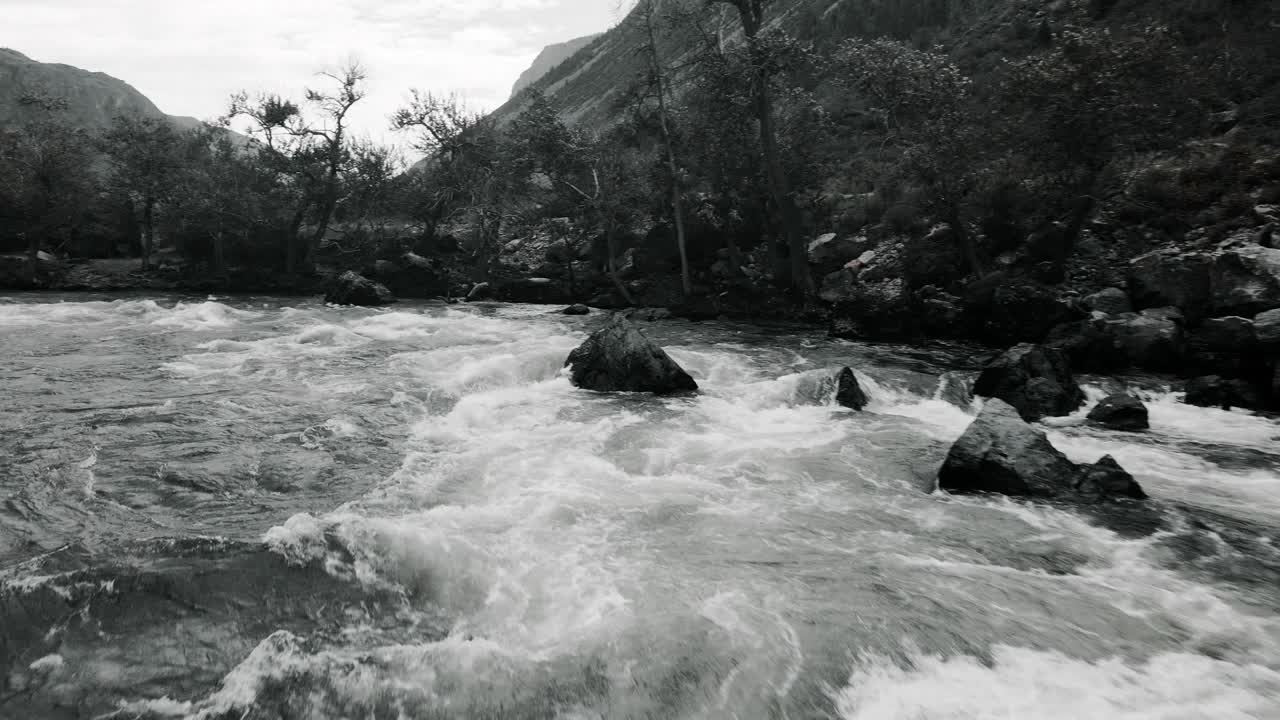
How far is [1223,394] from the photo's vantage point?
11.4 meters

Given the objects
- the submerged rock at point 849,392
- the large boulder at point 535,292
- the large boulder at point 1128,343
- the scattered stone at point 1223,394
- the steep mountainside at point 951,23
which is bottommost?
the large boulder at point 535,292

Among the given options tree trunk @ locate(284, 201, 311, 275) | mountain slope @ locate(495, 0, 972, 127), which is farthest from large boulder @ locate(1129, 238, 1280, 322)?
tree trunk @ locate(284, 201, 311, 275)

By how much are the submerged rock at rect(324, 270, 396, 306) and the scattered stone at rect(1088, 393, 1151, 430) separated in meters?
25.8

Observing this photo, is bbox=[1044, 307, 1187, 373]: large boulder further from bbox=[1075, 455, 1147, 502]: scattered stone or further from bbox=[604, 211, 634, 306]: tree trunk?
bbox=[604, 211, 634, 306]: tree trunk

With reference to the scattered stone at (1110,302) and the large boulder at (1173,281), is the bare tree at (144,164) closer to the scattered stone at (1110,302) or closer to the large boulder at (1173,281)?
the scattered stone at (1110,302)

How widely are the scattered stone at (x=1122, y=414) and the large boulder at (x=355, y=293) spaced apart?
2585 centimetres

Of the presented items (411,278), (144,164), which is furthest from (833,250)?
(144,164)

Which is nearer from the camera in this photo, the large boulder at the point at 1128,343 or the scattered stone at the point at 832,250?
the large boulder at the point at 1128,343

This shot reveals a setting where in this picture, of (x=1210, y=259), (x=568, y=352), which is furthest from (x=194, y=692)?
(x=1210, y=259)

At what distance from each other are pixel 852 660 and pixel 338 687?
3.55 m

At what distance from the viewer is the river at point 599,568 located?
14.9 feet

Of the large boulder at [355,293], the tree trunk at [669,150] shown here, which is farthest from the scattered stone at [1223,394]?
the large boulder at [355,293]

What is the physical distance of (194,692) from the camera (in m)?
4.32

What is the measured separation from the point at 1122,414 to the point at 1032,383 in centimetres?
139
